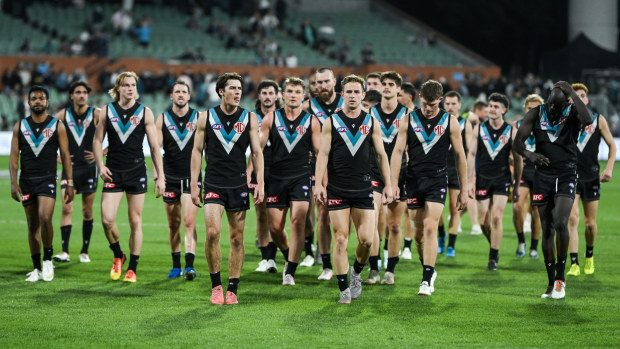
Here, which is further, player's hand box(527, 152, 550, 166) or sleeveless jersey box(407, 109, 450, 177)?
sleeveless jersey box(407, 109, 450, 177)

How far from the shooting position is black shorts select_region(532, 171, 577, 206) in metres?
9.62

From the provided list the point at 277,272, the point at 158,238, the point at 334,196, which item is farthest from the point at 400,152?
the point at 158,238

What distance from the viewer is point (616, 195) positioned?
2234 centimetres

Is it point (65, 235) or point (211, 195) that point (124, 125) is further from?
point (65, 235)

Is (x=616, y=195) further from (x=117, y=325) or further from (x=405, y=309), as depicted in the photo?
(x=117, y=325)

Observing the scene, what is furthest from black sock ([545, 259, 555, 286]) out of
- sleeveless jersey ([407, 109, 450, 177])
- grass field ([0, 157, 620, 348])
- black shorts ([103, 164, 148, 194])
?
black shorts ([103, 164, 148, 194])

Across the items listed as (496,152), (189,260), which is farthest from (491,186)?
(189,260)

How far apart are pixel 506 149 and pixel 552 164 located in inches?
117

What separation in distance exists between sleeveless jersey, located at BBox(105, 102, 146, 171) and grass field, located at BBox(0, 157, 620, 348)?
1381 millimetres

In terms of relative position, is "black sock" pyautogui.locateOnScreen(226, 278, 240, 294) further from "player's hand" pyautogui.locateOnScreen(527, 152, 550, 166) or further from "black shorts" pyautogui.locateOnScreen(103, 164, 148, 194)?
"player's hand" pyautogui.locateOnScreen(527, 152, 550, 166)

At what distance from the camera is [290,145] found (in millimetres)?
10750

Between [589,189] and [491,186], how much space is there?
1.58 metres

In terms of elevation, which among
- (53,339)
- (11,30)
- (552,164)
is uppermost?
(11,30)

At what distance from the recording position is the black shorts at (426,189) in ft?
32.4
